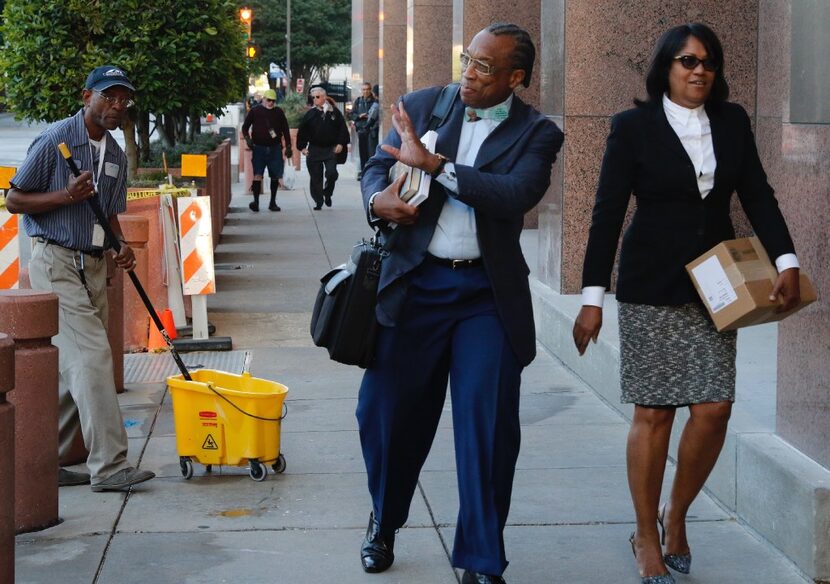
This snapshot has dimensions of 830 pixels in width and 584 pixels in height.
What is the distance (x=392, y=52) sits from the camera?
28.1m

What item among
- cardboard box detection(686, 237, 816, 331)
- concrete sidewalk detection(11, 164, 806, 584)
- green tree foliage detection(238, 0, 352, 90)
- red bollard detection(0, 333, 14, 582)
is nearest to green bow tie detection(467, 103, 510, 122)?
cardboard box detection(686, 237, 816, 331)

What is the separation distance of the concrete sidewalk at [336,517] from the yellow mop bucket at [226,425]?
0.43 ft

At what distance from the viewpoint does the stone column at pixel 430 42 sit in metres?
21.6

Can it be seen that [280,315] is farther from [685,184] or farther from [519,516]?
[685,184]

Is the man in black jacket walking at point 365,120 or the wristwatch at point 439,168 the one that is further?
the man in black jacket walking at point 365,120

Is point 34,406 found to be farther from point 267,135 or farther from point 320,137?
point 320,137

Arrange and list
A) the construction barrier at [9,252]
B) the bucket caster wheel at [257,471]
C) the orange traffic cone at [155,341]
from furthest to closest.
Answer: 1. the orange traffic cone at [155,341]
2. the construction barrier at [9,252]
3. the bucket caster wheel at [257,471]

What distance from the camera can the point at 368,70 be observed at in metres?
34.7

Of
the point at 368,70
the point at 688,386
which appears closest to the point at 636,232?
the point at 688,386

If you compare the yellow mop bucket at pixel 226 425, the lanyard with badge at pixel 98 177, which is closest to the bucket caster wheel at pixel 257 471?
the yellow mop bucket at pixel 226 425

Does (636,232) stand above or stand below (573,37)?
below

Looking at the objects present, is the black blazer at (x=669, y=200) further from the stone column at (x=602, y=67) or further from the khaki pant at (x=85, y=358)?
the stone column at (x=602, y=67)

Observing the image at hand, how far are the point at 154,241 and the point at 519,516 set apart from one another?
550 cm

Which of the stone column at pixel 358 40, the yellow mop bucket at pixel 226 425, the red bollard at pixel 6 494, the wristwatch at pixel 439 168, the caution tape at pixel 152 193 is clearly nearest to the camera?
the red bollard at pixel 6 494
